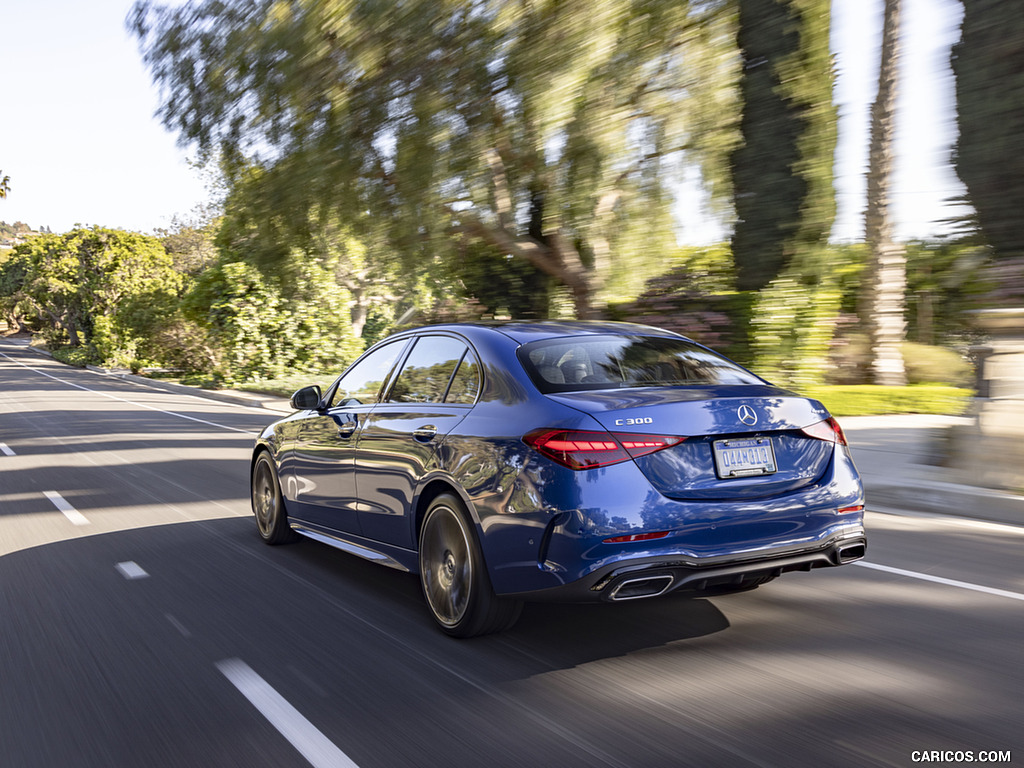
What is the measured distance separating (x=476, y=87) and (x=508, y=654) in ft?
33.4

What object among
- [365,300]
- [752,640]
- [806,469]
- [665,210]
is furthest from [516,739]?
[365,300]

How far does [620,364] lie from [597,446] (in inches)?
34.9

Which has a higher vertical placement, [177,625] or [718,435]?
[718,435]

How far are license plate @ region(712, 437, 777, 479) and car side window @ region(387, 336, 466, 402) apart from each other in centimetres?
158

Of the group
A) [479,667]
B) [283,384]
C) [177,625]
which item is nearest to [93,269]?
[283,384]

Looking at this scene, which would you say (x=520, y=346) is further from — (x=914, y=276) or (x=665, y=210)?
(x=914, y=276)

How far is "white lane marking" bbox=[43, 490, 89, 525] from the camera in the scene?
8586 millimetres

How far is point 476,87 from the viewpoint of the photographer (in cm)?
1329

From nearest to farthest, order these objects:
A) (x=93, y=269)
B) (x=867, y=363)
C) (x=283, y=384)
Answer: (x=867, y=363) < (x=283, y=384) < (x=93, y=269)

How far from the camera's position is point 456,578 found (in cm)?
486

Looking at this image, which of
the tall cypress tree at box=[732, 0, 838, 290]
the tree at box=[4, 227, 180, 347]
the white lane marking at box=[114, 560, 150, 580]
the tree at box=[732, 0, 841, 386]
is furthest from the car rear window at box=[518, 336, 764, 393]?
the tree at box=[4, 227, 180, 347]

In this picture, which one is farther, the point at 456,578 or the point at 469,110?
the point at 469,110

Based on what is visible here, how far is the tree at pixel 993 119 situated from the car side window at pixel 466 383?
22.9 ft

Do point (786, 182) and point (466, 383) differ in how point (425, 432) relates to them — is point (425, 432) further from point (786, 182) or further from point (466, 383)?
point (786, 182)
